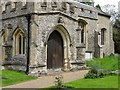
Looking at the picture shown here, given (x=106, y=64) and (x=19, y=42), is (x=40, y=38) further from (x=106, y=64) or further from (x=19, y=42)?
→ (x=106, y=64)

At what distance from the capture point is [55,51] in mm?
21000

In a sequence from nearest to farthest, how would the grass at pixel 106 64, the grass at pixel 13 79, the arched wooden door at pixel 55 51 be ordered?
the grass at pixel 13 79 < the arched wooden door at pixel 55 51 < the grass at pixel 106 64

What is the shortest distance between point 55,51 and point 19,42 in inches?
127

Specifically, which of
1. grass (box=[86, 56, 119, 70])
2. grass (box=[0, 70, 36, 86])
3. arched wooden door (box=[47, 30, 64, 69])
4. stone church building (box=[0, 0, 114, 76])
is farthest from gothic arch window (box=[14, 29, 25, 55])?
grass (box=[86, 56, 119, 70])

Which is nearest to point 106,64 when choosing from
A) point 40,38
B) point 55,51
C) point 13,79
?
point 55,51

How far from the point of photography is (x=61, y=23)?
67.2 ft

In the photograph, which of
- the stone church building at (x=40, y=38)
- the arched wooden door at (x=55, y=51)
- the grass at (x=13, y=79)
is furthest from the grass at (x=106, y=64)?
the grass at (x=13, y=79)

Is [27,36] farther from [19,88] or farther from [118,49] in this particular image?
[118,49]

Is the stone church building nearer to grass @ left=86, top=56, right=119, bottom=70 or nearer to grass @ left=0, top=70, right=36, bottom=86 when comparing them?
grass @ left=0, top=70, right=36, bottom=86

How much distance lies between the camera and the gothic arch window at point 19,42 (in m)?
20.4

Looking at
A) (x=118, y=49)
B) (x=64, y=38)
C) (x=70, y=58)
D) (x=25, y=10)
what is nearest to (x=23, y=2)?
(x=25, y=10)

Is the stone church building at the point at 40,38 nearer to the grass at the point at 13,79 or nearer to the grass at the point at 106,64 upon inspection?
the grass at the point at 13,79

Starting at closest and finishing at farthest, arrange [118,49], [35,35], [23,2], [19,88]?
1. [19,88]
2. [35,35]
3. [23,2]
4. [118,49]

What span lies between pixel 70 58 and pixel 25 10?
19.3 feet
